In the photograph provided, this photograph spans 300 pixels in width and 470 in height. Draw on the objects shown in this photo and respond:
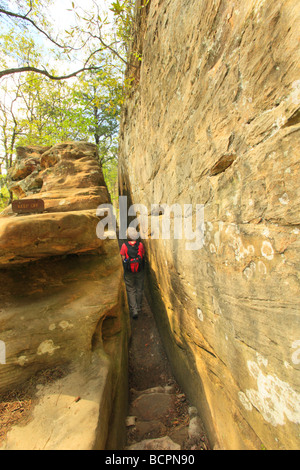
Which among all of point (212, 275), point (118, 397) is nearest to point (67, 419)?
point (118, 397)

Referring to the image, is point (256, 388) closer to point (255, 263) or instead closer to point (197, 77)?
point (255, 263)

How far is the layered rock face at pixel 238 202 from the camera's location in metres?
1.61

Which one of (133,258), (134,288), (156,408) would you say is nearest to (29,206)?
(133,258)

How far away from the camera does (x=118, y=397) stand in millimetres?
3461

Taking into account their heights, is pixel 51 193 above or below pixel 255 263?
above

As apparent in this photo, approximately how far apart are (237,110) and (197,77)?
116 cm

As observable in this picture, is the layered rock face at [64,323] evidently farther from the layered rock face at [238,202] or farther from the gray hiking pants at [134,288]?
the gray hiking pants at [134,288]

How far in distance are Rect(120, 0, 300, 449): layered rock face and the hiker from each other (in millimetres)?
2327

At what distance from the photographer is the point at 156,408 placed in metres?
3.83

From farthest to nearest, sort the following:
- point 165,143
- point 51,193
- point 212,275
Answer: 1. point 51,193
2. point 165,143
3. point 212,275

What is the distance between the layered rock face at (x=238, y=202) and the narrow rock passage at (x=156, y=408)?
12.3 inches

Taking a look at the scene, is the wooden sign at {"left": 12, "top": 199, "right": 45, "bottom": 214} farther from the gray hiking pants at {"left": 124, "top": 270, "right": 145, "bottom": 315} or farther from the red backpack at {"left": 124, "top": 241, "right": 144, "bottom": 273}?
the gray hiking pants at {"left": 124, "top": 270, "right": 145, "bottom": 315}

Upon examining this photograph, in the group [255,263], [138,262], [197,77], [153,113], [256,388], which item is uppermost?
[153,113]
